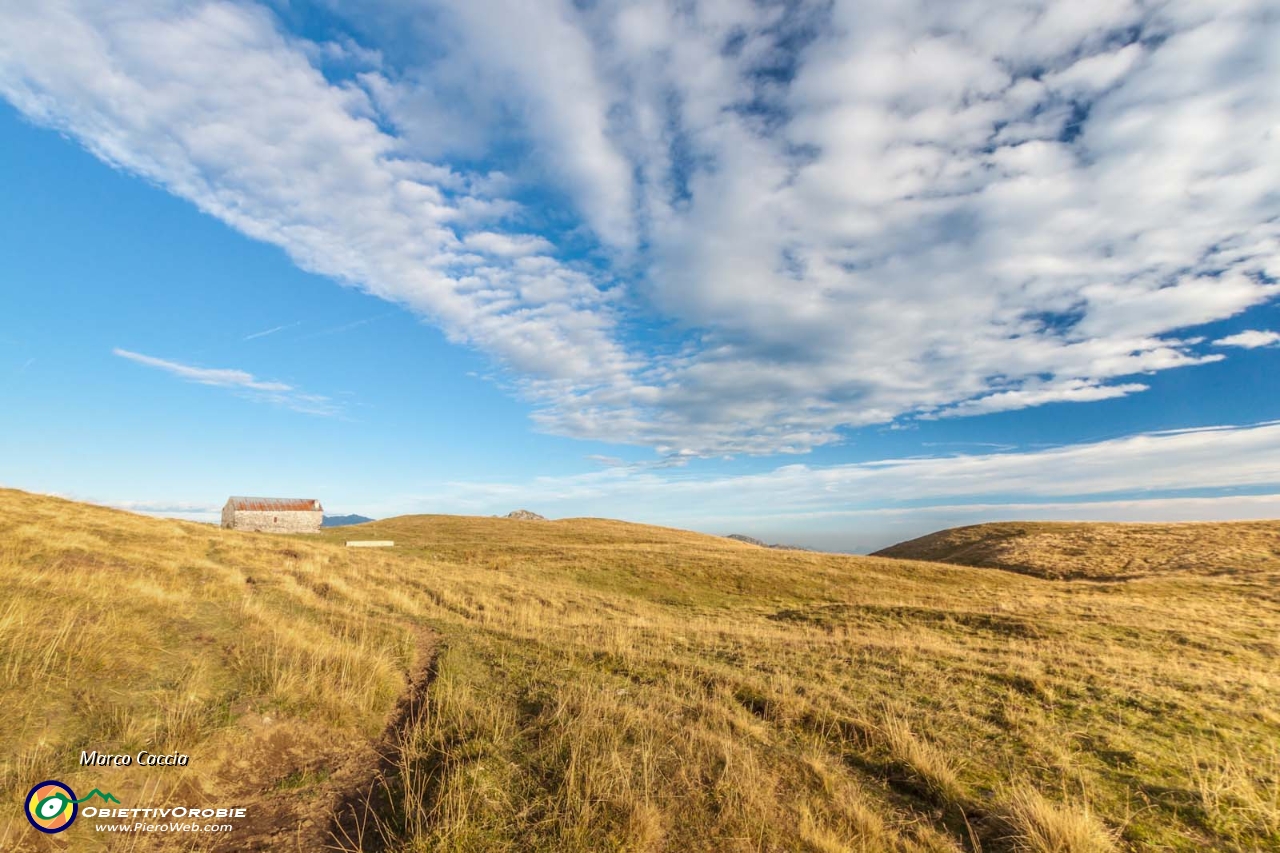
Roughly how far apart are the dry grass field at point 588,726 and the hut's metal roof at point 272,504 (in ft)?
162

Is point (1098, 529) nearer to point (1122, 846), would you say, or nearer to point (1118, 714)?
point (1118, 714)

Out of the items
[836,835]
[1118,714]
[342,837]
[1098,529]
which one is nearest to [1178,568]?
[1098,529]

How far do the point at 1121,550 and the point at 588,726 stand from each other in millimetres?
68156

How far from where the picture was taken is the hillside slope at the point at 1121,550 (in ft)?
146

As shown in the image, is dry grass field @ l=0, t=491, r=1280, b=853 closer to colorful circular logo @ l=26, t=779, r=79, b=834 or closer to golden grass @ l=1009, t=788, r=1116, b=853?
golden grass @ l=1009, t=788, r=1116, b=853

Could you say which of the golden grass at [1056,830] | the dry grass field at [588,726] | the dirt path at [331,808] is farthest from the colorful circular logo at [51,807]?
the golden grass at [1056,830]

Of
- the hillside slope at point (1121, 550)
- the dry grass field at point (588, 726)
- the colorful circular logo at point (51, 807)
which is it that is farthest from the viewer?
the hillside slope at point (1121, 550)

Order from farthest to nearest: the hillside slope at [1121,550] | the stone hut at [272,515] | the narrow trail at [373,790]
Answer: the stone hut at [272,515] < the hillside slope at [1121,550] < the narrow trail at [373,790]

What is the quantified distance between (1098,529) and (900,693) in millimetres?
74962

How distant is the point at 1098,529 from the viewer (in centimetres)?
6456

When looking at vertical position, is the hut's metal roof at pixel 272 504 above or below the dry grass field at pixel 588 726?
above

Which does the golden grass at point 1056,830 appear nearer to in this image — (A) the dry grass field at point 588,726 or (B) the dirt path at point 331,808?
(A) the dry grass field at point 588,726

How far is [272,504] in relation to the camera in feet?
201

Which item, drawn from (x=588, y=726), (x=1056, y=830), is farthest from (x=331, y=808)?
(x=1056, y=830)
